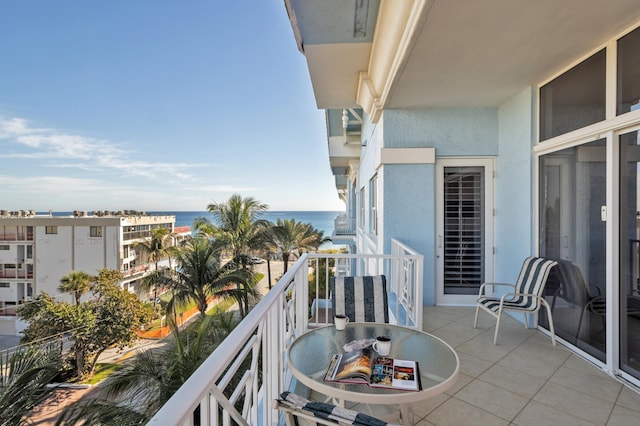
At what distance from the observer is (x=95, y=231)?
24.3 m

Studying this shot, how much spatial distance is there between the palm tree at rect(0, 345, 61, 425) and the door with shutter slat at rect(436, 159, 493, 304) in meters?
6.05

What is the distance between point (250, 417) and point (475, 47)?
3.36 meters

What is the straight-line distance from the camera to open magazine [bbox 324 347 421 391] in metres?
1.42

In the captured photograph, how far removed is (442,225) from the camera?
477 cm

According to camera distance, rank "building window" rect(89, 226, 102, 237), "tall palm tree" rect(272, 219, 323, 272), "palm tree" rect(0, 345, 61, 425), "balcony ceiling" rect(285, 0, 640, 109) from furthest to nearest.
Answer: "building window" rect(89, 226, 102, 237) < "tall palm tree" rect(272, 219, 323, 272) < "palm tree" rect(0, 345, 61, 425) < "balcony ceiling" rect(285, 0, 640, 109)

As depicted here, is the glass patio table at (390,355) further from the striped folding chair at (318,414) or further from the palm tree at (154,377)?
the palm tree at (154,377)

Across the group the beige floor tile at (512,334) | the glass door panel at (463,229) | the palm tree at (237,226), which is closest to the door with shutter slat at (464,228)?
the glass door panel at (463,229)

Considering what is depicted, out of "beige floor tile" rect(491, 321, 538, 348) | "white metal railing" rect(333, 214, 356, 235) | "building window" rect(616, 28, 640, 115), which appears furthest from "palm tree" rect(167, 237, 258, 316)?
"building window" rect(616, 28, 640, 115)

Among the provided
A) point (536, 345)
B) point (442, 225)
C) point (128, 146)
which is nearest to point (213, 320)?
point (442, 225)

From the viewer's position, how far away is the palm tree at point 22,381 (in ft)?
13.3

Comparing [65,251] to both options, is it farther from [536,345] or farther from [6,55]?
[536,345]

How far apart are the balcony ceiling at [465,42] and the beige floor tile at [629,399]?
9.59 feet

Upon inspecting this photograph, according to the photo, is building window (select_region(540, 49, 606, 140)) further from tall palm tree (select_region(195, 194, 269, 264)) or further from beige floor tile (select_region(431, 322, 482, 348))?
tall palm tree (select_region(195, 194, 269, 264))

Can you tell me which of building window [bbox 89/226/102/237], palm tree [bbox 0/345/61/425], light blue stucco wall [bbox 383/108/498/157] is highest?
light blue stucco wall [bbox 383/108/498/157]
